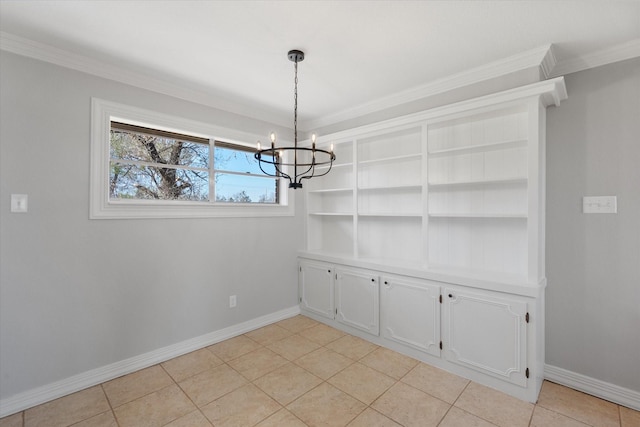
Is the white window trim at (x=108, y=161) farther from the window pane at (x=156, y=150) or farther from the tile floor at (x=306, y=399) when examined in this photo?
the tile floor at (x=306, y=399)

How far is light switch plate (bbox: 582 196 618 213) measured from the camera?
7.02 feet

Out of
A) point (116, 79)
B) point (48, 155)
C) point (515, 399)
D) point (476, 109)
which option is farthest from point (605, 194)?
point (48, 155)

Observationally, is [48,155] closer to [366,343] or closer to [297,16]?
[297,16]

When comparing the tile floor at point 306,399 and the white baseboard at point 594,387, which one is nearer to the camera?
the tile floor at point 306,399

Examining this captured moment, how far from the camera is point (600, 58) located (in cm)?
217

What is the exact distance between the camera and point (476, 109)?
2.41m

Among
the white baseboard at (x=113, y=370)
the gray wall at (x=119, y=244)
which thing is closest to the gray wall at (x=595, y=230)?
the gray wall at (x=119, y=244)

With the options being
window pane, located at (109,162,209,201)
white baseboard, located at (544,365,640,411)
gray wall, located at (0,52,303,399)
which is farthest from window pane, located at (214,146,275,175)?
white baseboard, located at (544,365,640,411)

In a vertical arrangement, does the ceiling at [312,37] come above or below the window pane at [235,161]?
above

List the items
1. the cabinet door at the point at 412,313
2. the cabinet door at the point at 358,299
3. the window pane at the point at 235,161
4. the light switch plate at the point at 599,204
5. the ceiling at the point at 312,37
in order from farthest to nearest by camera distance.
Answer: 1. the window pane at the point at 235,161
2. the cabinet door at the point at 358,299
3. the cabinet door at the point at 412,313
4. the light switch plate at the point at 599,204
5. the ceiling at the point at 312,37

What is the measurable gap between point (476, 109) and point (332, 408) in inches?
101

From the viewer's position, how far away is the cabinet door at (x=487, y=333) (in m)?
2.13

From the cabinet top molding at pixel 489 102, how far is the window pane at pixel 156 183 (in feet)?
5.95

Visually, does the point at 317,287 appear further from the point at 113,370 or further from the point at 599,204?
the point at 599,204
